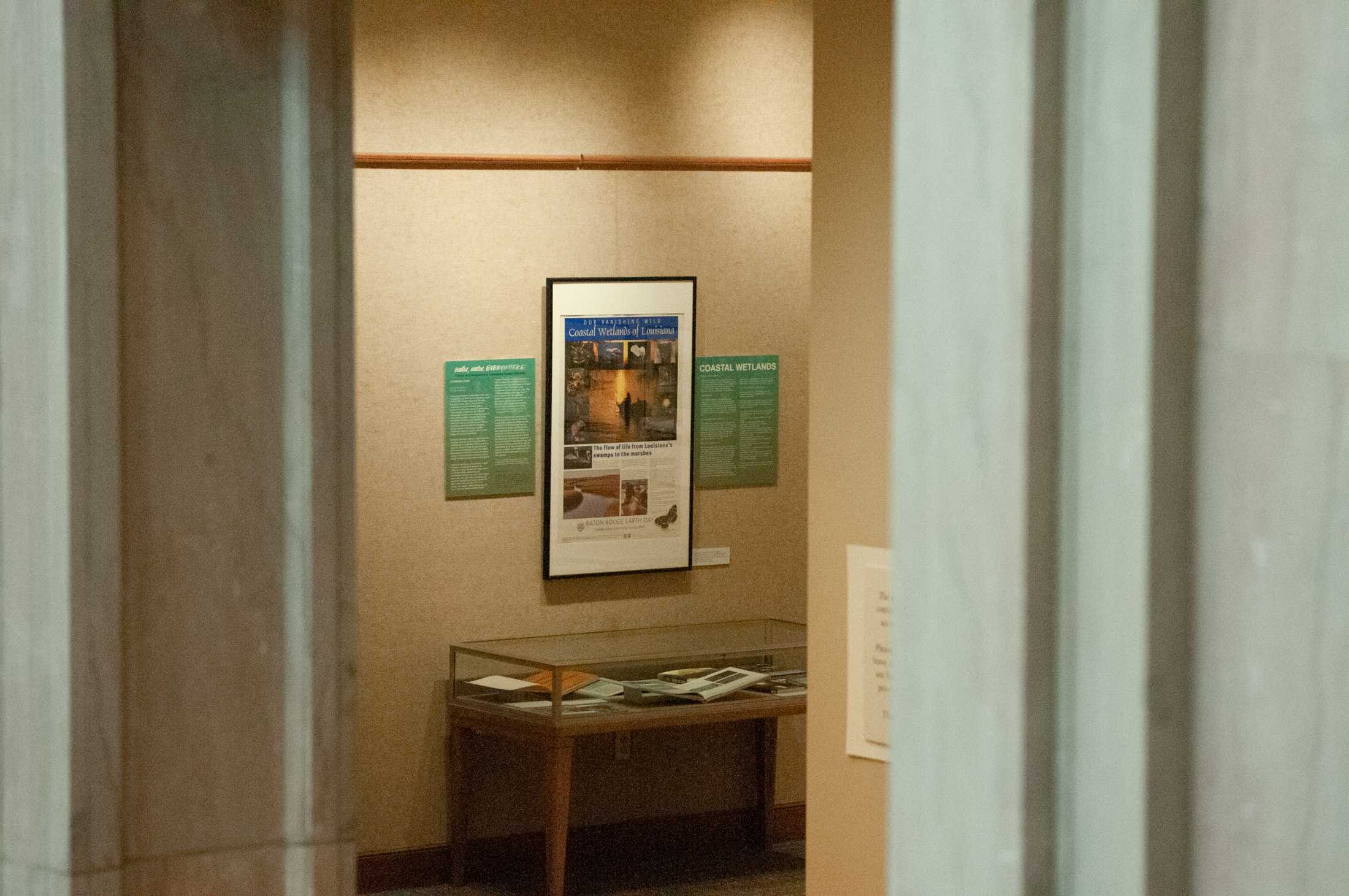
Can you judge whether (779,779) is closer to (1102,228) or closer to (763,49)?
(763,49)

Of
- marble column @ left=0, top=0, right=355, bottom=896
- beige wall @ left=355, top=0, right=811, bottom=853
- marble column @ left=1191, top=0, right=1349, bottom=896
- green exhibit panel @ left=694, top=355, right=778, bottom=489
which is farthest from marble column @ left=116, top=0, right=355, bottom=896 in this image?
green exhibit panel @ left=694, top=355, right=778, bottom=489

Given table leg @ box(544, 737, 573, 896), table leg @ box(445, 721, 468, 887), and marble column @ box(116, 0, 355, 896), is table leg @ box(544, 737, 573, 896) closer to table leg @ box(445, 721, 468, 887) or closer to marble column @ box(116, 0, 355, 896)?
table leg @ box(445, 721, 468, 887)

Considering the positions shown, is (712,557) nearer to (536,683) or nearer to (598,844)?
(536,683)

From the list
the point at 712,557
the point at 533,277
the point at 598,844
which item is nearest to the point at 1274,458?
the point at 533,277

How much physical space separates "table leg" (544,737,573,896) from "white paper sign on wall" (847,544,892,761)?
299 centimetres

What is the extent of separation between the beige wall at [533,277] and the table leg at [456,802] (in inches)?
2.1

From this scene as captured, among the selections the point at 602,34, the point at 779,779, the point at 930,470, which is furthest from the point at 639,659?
the point at 930,470

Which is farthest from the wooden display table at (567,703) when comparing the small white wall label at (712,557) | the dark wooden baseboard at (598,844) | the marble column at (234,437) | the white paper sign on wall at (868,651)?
the marble column at (234,437)

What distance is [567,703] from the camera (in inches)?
241

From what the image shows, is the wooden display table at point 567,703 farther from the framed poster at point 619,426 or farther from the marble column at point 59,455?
the marble column at point 59,455

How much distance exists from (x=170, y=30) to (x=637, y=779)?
18.1 ft

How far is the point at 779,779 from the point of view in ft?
23.4

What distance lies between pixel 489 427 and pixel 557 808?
169 centimetres

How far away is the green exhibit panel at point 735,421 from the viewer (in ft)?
22.5
